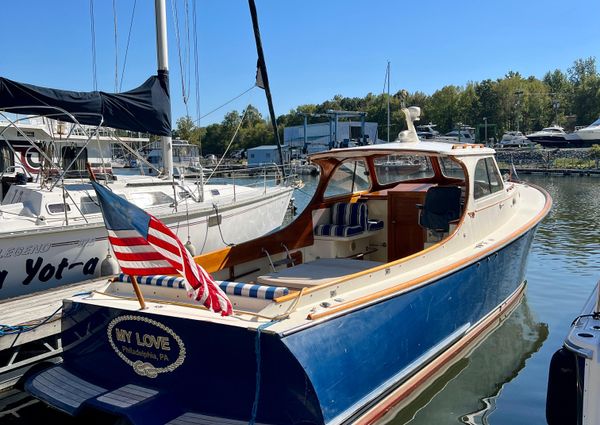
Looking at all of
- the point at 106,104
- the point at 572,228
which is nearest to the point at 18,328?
the point at 106,104

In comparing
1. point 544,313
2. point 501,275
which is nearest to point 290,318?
point 501,275

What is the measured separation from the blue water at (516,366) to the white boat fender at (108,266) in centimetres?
260

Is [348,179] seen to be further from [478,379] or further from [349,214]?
[478,379]

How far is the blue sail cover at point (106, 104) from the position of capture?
6714 mm

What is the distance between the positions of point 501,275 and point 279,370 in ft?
14.1

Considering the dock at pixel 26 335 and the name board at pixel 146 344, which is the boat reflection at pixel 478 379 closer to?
the name board at pixel 146 344

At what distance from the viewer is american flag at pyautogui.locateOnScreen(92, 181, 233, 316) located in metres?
3.71

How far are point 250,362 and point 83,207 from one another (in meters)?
6.34

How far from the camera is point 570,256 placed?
38.7 ft

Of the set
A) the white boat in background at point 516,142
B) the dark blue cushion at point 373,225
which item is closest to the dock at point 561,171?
the white boat in background at point 516,142

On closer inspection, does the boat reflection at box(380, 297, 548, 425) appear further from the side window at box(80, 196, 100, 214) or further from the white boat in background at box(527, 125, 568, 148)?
the white boat in background at box(527, 125, 568, 148)

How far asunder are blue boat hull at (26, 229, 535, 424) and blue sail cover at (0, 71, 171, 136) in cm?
343

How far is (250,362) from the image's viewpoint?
3768 millimetres

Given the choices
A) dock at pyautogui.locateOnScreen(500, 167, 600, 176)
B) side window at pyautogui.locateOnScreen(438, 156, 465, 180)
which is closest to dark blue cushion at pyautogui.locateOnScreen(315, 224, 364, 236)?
side window at pyautogui.locateOnScreen(438, 156, 465, 180)
